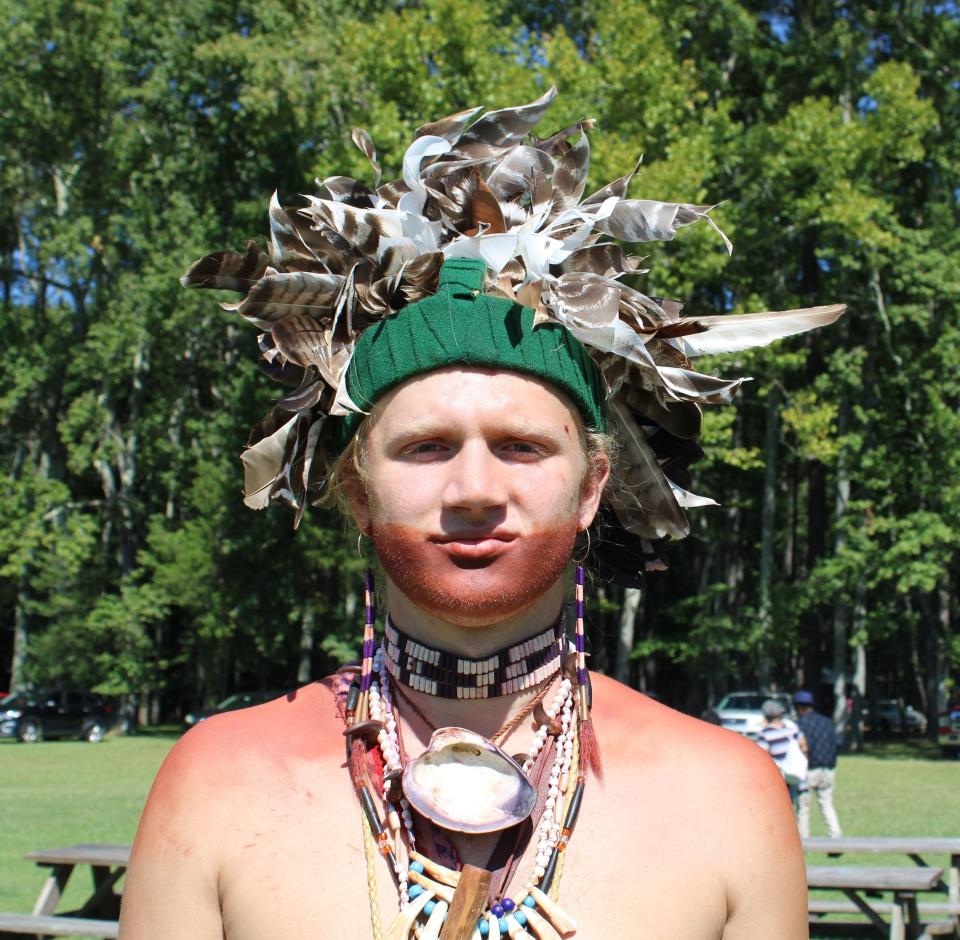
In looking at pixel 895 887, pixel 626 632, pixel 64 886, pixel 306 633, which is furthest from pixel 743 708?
pixel 64 886

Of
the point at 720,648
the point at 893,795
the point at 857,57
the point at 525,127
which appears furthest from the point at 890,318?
the point at 525,127

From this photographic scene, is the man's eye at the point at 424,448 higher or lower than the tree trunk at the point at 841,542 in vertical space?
higher

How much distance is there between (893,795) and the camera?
57.3 feet

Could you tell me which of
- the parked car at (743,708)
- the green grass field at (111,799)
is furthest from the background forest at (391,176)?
the green grass field at (111,799)

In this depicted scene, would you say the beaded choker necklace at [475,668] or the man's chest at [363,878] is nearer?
the man's chest at [363,878]

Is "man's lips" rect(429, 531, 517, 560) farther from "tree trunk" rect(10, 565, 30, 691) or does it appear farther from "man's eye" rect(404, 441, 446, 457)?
"tree trunk" rect(10, 565, 30, 691)

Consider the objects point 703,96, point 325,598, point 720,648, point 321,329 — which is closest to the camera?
point 321,329

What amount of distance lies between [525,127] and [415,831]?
53.3 inches

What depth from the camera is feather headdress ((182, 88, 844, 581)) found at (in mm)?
2229

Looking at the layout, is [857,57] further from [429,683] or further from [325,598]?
[429,683]

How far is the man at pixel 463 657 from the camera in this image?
6.41 ft

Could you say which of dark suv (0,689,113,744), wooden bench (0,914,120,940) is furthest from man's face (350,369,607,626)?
dark suv (0,689,113,744)

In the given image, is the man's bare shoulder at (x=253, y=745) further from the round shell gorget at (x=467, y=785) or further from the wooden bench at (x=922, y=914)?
the wooden bench at (x=922, y=914)

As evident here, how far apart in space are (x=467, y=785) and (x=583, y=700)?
30cm
